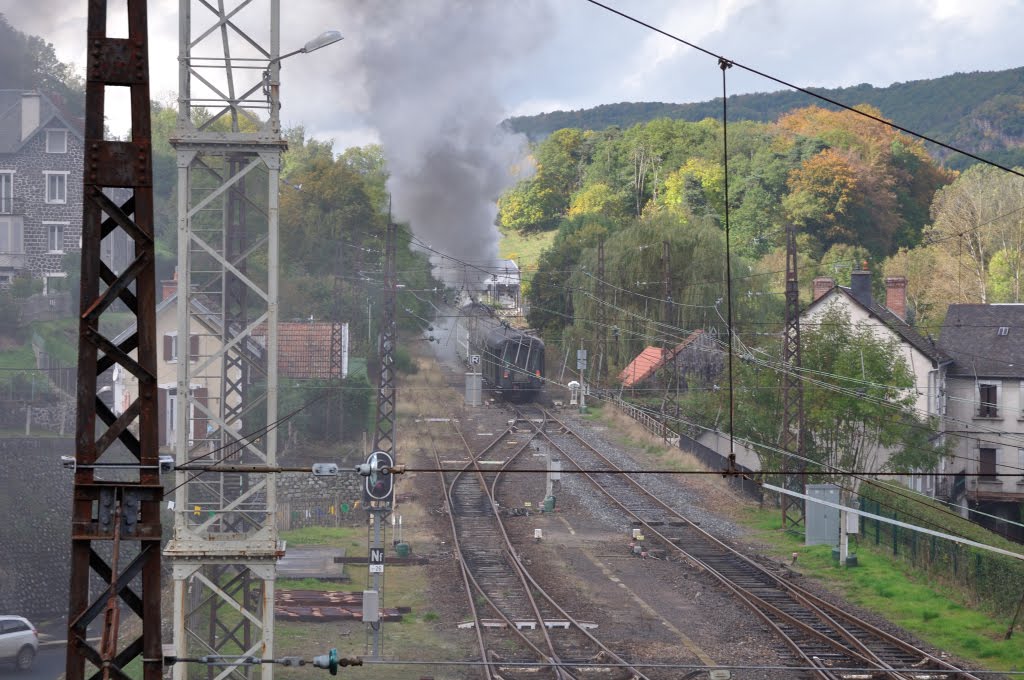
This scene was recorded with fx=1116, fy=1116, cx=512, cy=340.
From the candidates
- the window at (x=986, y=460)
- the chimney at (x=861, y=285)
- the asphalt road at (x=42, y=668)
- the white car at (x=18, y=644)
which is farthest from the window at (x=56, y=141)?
the window at (x=986, y=460)

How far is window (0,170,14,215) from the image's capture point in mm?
45362

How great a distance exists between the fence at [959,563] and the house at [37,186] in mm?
34919

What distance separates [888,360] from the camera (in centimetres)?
2798

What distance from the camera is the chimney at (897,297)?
1454 inches

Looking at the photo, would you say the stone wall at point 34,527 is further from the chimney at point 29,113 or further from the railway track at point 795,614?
the chimney at point 29,113

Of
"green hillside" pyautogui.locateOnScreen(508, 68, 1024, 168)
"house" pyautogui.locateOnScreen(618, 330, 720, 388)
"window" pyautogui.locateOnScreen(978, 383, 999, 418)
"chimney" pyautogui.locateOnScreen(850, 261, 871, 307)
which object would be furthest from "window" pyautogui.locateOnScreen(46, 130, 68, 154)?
"green hillside" pyautogui.locateOnScreen(508, 68, 1024, 168)

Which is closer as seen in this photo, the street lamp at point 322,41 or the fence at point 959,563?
the street lamp at point 322,41

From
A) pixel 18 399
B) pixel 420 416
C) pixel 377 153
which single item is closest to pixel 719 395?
pixel 420 416

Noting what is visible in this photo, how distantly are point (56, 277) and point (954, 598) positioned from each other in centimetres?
3732

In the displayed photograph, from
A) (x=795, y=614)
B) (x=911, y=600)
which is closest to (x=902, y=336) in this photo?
(x=911, y=600)

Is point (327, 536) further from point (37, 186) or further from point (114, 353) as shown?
point (37, 186)

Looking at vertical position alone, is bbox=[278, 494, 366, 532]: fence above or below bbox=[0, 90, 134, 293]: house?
below

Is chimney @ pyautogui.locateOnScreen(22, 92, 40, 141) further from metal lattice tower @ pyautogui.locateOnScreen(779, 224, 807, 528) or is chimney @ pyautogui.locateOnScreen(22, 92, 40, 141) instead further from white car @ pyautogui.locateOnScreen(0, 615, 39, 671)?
metal lattice tower @ pyautogui.locateOnScreen(779, 224, 807, 528)

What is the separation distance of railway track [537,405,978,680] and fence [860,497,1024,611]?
2530 mm
